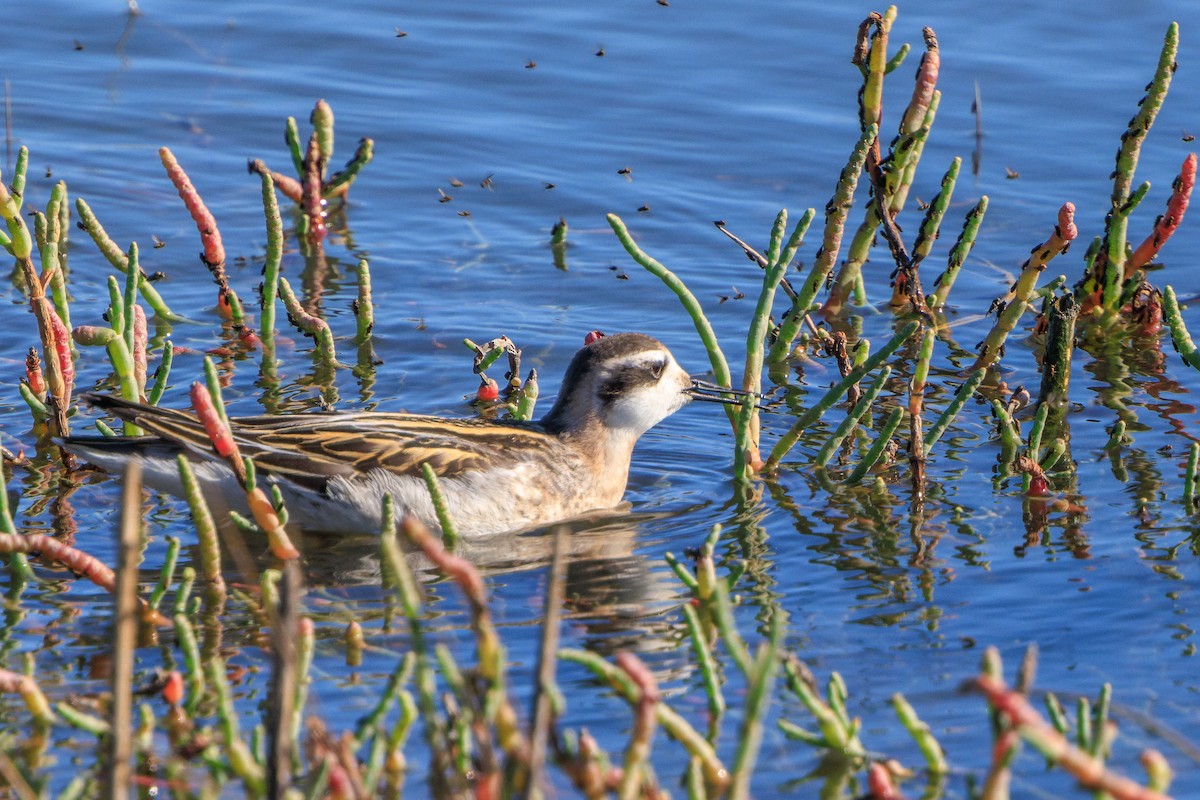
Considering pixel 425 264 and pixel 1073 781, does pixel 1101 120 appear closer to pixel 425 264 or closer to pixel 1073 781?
pixel 425 264

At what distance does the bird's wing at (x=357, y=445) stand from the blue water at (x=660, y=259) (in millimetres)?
440

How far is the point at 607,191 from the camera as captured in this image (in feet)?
44.3

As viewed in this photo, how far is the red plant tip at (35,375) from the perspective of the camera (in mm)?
8984

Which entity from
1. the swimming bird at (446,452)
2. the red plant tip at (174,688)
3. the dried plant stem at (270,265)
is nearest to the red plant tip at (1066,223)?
the swimming bird at (446,452)

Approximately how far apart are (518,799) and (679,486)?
15.3 ft

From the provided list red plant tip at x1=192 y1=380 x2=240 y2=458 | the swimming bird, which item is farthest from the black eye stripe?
red plant tip at x1=192 y1=380 x2=240 y2=458

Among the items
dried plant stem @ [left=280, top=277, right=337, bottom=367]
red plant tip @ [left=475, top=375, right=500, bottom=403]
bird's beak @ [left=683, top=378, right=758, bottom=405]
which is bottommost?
red plant tip @ [left=475, top=375, right=500, bottom=403]

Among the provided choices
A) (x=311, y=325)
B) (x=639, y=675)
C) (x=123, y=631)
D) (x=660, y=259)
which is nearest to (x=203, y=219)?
(x=311, y=325)

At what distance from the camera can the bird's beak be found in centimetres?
905

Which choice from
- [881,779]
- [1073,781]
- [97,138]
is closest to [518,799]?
[881,779]

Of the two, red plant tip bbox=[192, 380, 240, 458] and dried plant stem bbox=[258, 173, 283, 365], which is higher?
dried plant stem bbox=[258, 173, 283, 365]

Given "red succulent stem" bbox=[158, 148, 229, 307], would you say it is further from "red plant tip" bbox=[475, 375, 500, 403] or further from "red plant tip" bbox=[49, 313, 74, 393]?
"red plant tip" bbox=[475, 375, 500, 403]

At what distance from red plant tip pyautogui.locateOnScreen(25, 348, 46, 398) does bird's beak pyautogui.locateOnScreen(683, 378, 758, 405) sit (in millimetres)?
3516

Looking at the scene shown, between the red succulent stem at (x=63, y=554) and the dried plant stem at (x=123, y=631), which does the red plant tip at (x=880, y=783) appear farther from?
the red succulent stem at (x=63, y=554)
